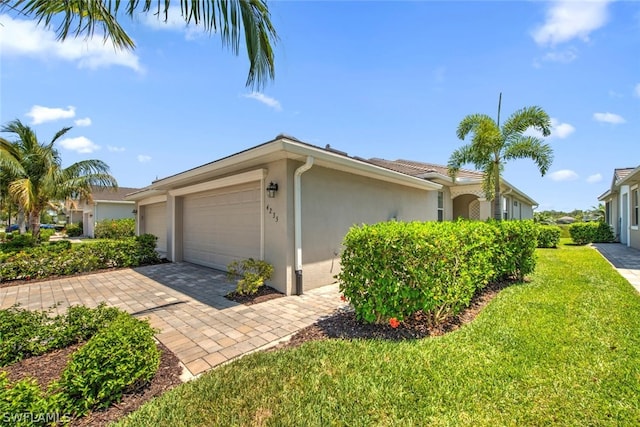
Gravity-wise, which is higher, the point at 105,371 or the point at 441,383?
the point at 105,371

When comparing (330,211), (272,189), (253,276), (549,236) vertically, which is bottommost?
(253,276)

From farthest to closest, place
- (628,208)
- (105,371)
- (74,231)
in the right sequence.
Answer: (74,231) → (628,208) → (105,371)

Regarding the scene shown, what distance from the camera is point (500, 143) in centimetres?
945

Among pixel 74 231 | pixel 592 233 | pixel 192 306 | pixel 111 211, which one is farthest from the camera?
pixel 74 231

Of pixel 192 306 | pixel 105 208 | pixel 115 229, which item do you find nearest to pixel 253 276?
pixel 192 306

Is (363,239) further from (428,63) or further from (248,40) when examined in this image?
(428,63)

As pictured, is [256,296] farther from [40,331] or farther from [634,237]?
[634,237]

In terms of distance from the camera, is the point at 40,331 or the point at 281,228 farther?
the point at 281,228

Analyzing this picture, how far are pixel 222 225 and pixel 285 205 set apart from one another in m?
Answer: 3.66

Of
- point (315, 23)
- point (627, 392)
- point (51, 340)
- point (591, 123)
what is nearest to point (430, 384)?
point (627, 392)

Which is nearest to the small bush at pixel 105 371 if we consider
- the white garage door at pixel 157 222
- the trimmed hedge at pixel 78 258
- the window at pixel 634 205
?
the trimmed hedge at pixel 78 258

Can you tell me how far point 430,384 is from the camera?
290 centimetres

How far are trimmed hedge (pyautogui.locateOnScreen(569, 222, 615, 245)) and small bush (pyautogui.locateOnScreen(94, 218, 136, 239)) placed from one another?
31644 millimetres

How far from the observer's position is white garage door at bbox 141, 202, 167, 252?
46.5ft
